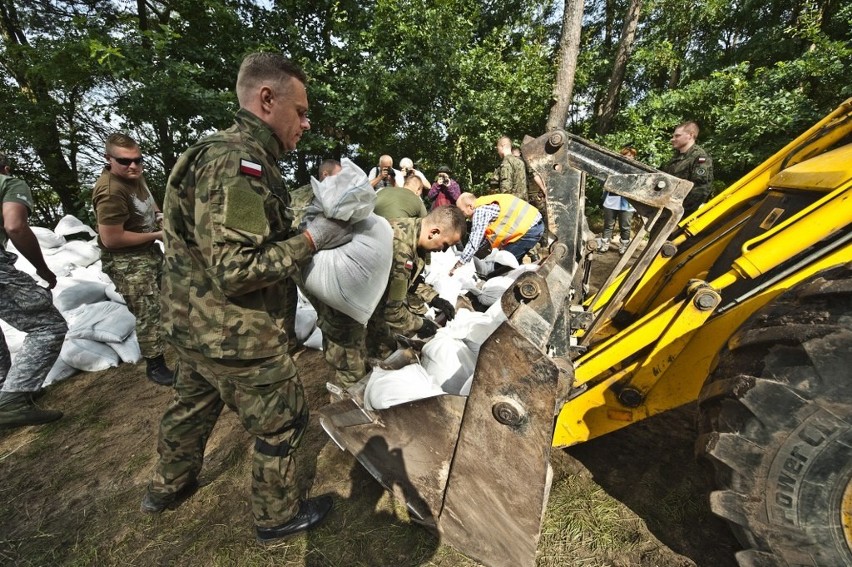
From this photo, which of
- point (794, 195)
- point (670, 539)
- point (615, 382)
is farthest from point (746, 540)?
point (794, 195)

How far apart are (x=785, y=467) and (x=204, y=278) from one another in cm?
209

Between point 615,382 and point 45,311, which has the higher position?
point 615,382

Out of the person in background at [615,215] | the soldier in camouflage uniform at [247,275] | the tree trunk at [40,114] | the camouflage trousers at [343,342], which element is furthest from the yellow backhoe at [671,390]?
the tree trunk at [40,114]

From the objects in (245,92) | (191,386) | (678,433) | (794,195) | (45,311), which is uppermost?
(794,195)

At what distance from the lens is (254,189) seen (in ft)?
4.20

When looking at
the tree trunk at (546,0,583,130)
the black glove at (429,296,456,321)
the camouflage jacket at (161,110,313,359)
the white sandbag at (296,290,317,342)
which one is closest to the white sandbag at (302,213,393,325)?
the camouflage jacket at (161,110,313,359)

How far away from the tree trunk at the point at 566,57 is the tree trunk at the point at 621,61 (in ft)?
6.45

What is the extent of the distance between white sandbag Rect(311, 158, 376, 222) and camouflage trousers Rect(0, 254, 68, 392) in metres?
2.44

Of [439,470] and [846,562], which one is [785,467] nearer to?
[846,562]

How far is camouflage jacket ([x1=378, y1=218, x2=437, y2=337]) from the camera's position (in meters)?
2.26

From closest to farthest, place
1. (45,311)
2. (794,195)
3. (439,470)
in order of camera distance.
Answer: (439,470), (794,195), (45,311)

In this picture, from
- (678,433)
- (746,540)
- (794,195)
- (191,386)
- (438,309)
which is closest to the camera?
(746,540)

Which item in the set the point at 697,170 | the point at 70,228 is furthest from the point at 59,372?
the point at 697,170

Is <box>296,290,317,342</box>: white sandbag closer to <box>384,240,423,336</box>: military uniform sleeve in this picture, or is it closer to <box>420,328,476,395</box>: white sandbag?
<box>384,240,423,336</box>: military uniform sleeve
